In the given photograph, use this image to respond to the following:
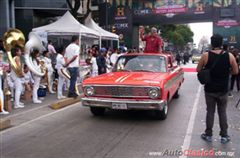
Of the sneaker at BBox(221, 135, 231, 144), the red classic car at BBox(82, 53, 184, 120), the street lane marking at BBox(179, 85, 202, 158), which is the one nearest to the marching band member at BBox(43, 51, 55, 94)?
the red classic car at BBox(82, 53, 184, 120)

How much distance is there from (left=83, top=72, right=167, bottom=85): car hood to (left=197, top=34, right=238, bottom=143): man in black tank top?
5.21 feet

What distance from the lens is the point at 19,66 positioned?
10445 millimetres

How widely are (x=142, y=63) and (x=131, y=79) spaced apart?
4.71ft

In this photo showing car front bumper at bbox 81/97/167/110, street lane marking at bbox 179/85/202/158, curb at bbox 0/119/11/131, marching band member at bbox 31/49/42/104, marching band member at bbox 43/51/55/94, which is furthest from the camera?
marching band member at bbox 43/51/55/94

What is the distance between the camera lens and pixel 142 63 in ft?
33.1

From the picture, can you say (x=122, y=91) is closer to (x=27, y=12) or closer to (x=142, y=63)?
(x=142, y=63)

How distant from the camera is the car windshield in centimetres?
994

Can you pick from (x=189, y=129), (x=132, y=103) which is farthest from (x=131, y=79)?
(x=189, y=129)

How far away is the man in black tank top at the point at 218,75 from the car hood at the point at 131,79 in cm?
159

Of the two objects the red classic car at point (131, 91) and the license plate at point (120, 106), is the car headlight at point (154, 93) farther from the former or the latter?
the license plate at point (120, 106)

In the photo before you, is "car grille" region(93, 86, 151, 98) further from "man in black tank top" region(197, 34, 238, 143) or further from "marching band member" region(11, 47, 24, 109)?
"marching band member" region(11, 47, 24, 109)

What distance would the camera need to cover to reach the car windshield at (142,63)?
32.6 ft

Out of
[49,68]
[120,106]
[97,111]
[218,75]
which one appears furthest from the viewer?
[49,68]

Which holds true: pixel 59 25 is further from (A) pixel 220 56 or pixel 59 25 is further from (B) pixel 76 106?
(A) pixel 220 56
